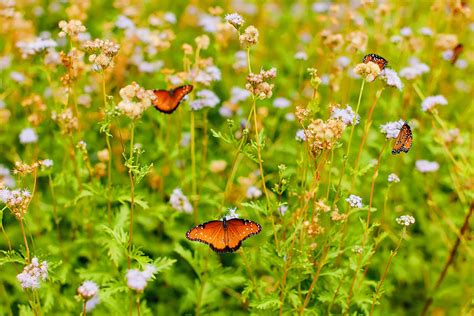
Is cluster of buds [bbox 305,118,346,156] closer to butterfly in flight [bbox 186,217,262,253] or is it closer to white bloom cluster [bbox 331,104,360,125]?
white bloom cluster [bbox 331,104,360,125]

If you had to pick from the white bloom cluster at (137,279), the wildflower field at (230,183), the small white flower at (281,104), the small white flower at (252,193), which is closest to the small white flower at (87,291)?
the wildflower field at (230,183)

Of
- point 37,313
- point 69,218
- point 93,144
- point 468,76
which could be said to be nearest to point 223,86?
point 93,144

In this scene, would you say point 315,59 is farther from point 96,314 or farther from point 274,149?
point 96,314

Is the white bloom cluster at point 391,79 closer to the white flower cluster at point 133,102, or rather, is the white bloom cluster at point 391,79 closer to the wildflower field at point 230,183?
the wildflower field at point 230,183

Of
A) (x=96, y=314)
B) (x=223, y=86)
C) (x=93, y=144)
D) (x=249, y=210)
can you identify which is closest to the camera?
(x=96, y=314)

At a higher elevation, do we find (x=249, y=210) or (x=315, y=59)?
(x=315, y=59)

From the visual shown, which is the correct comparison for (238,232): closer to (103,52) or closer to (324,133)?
(324,133)
